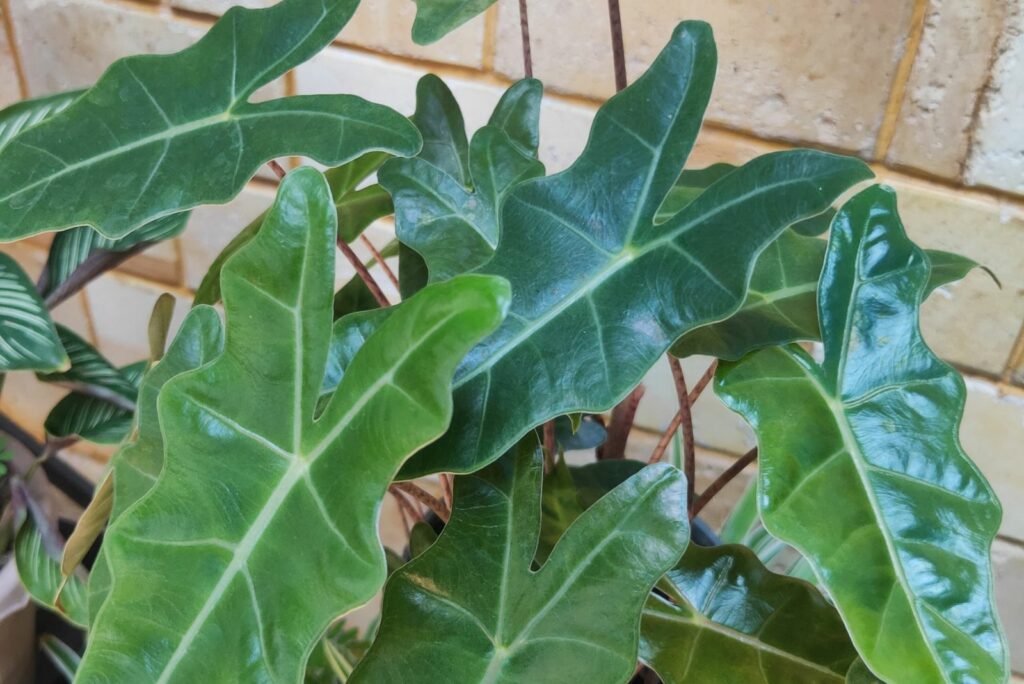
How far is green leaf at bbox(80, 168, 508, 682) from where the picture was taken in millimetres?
369

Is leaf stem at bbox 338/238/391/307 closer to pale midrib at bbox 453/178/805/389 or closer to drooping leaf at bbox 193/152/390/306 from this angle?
drooping leaf at bbox 193/152/390/306

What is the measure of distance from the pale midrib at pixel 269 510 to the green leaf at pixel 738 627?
0.25 metres

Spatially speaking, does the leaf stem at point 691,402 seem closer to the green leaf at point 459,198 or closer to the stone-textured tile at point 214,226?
the green leaf at point 459,198

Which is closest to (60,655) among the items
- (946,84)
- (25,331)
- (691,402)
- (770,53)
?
(25,331)

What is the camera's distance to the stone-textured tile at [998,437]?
902 millimetres

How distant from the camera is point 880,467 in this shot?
45cm

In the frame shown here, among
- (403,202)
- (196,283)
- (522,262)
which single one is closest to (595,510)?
(522,262)

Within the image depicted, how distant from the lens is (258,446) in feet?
1.37

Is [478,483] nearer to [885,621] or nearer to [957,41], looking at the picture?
[885,621]

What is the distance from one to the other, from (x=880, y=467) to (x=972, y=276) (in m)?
0.51

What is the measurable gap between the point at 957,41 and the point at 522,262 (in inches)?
21.6

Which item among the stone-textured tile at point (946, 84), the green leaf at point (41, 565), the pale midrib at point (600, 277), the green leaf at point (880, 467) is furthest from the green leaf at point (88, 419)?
the stone-textured tile at point (946, 84)

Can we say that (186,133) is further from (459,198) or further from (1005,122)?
(1005,122)

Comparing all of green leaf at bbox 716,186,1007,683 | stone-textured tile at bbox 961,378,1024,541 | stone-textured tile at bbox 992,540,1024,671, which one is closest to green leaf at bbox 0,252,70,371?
green leaf at bbox 716,186,1007,683
